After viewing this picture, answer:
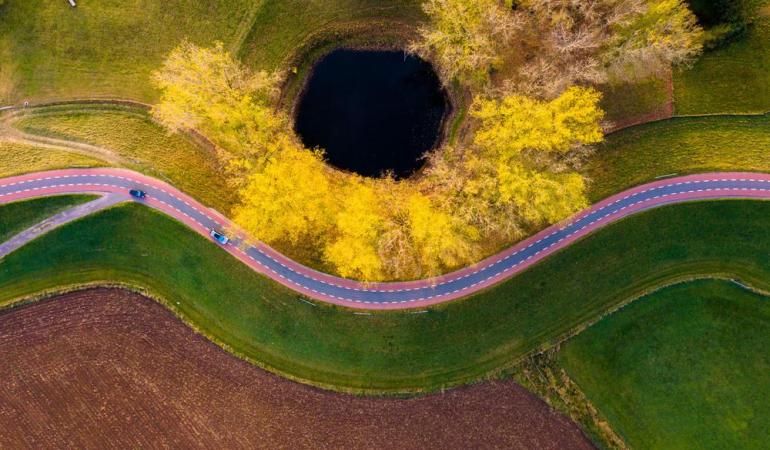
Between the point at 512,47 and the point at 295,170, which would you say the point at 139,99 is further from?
the point at 512,47

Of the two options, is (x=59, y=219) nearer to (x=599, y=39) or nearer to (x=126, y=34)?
(x=126, y=34)

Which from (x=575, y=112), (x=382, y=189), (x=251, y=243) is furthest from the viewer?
(x=251, y=243)

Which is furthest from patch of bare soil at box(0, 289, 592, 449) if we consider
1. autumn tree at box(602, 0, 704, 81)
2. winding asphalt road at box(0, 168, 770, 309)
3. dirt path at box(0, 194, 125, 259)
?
autumn tree at box(602, 0, 704, 81)

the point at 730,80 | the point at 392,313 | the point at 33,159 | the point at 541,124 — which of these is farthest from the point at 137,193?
the point at 730,80

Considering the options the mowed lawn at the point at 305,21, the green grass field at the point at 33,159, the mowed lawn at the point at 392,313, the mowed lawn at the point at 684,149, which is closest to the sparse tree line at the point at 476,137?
the mowed lawn at the point at 684,149

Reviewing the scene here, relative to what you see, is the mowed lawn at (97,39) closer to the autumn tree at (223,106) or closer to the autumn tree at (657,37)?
the autumn tree at (223,106)

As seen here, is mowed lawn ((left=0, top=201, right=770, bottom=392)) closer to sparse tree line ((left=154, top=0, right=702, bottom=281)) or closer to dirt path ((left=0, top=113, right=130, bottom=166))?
dirt path ((left=0, top=113, right=130, bottom=166))

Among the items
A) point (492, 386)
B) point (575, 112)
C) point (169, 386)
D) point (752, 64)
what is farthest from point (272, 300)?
point (752, 64)
